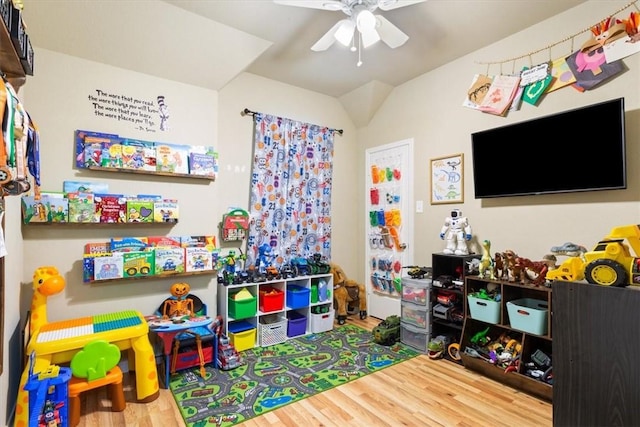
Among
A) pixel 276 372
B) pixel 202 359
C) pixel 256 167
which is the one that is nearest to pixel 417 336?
pixel 276 372

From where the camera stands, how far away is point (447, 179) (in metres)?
3.11

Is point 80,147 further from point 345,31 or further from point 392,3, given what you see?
point 392,3

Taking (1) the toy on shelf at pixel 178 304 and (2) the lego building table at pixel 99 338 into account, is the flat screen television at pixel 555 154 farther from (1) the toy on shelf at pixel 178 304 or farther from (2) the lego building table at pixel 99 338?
(2) the lego building table at pixel 99 338

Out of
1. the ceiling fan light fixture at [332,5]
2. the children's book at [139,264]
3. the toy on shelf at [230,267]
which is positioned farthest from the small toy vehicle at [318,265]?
the ceiling fan light fixture at [332,5]

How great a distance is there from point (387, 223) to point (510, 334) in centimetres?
160

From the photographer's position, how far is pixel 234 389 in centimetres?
221

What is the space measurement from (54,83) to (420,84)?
122 inches

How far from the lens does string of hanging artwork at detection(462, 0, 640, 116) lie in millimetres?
2053

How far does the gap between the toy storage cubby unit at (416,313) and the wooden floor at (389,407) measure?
486 millimetres

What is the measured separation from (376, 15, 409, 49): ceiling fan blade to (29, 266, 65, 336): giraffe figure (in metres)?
2.63

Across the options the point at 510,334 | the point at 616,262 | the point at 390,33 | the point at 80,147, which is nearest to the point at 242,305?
the point at 80,147

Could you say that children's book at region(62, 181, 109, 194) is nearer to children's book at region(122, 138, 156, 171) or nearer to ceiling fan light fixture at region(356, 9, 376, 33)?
children's book at region(122, 138, 156, 171)

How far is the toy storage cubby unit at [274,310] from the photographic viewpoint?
286cm

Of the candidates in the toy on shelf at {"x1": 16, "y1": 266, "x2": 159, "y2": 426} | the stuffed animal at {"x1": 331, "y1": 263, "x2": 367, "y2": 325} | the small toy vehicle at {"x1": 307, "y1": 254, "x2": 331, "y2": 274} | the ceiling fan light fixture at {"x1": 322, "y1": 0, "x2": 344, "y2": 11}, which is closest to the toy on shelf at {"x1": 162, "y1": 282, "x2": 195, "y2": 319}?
the toy on shelf at {"x1": 16, "y1": 266, "x2": 159, "y2": 426}
